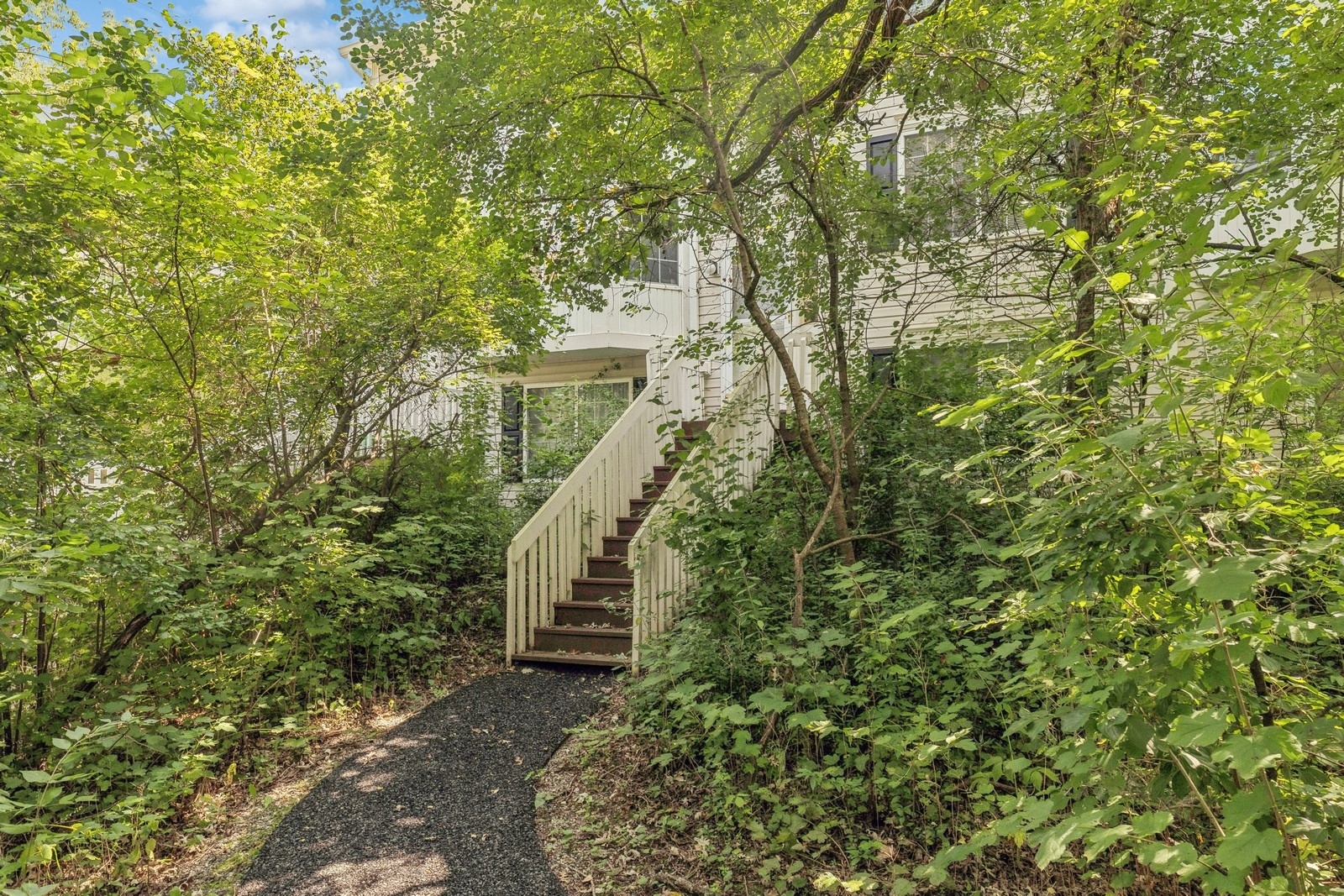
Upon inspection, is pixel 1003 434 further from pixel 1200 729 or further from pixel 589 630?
pixel 1200 729

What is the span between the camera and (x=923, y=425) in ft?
18.6

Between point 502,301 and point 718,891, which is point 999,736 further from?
point 502,301

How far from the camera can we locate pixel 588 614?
6.31 metres

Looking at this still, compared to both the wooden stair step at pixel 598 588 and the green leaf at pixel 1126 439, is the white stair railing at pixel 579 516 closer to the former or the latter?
the wooden stair step at pixel 598 588

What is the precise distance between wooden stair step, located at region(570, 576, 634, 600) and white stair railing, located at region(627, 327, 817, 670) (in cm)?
79

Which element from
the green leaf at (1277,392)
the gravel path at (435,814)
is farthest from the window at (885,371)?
the green leaf at (1277,392)

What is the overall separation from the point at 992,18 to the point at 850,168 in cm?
138

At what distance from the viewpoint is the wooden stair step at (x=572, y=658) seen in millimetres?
5660

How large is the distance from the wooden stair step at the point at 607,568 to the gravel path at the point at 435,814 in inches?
61.9

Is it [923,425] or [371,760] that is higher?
[923,425]

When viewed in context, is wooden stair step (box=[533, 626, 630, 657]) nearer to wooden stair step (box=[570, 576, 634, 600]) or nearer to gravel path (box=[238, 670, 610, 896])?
wooden stair step (box=[570, 576, 634, 600])

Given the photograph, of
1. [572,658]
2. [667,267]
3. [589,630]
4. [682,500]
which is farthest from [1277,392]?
[667,267]

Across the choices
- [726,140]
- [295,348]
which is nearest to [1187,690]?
[726,140]

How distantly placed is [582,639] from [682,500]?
1.47 metres
